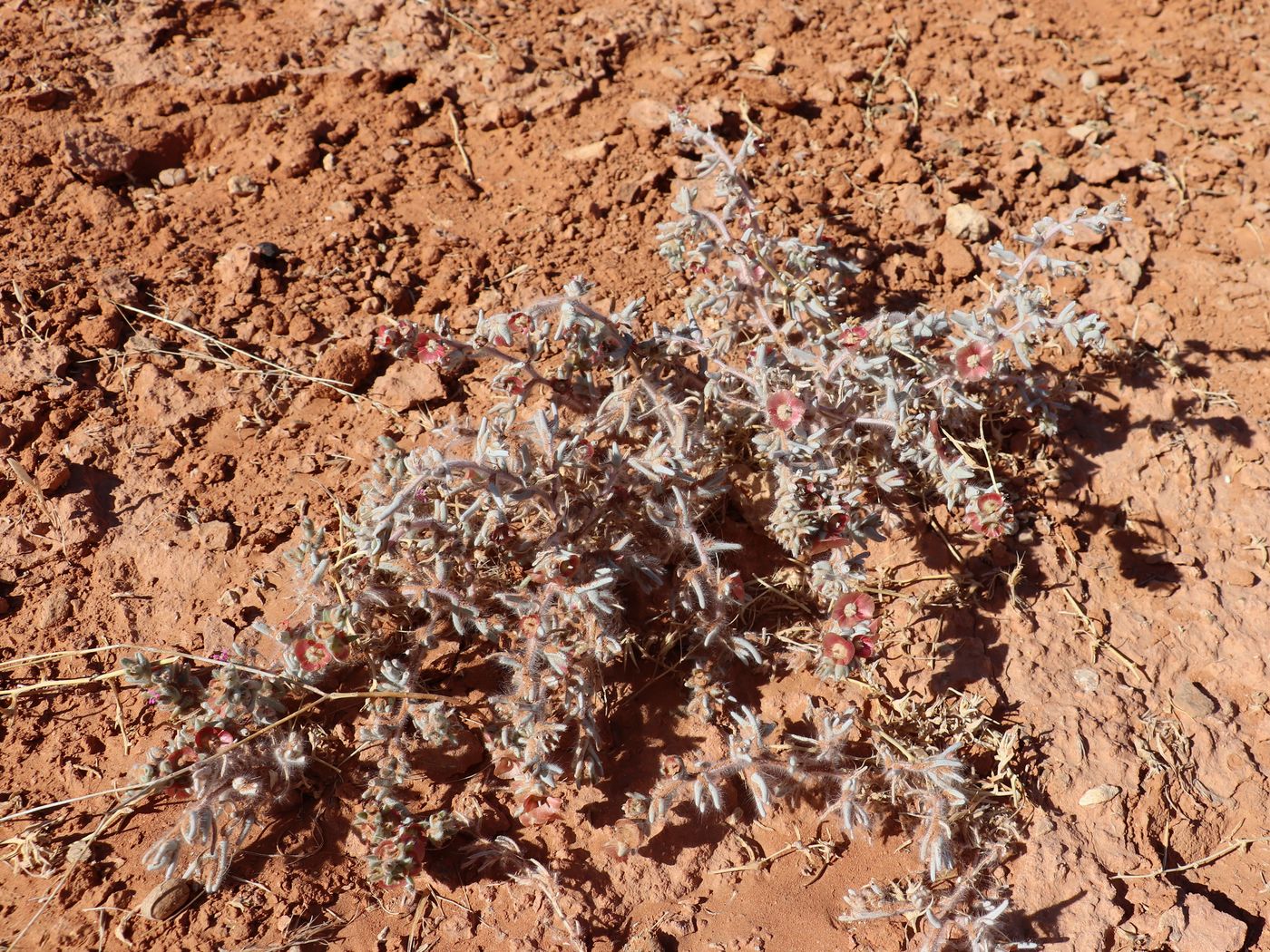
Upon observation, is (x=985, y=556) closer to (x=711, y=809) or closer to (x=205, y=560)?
(x=711, y=809)

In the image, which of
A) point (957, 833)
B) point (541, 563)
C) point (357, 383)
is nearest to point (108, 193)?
point (357, 383)

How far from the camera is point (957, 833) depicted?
2711 millimetres

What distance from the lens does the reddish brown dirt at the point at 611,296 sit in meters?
2.62

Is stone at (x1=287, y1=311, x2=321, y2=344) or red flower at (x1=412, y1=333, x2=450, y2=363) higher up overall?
red flower at (x1=412, y1=333, x2=450, y2=363)

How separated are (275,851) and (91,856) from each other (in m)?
0.47

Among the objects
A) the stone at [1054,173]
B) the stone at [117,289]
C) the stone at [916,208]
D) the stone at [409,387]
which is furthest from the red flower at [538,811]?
the stone at [1054,173]

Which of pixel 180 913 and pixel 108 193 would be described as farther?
pixel 108 193

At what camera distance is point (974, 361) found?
106 inches

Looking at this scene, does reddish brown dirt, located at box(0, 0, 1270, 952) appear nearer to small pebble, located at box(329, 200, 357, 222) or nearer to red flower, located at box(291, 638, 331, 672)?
small pebble, located at box(329, 200, 357, 222)

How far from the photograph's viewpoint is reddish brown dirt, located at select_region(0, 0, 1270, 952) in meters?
2.62

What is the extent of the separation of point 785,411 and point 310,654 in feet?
4.91

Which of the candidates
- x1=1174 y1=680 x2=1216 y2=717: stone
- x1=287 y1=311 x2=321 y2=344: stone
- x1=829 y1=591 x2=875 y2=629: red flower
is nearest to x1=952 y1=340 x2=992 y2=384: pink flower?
x1=829 y1=591 x2=875 y2=629: red flower

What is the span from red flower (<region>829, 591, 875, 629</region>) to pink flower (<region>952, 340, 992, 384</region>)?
2.42 ft

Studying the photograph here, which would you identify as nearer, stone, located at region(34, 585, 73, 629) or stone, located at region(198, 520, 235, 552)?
stone, located at region(34, 585, 73, 629)
